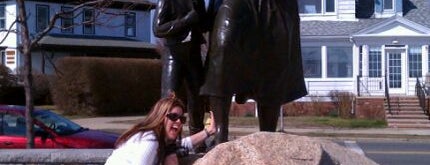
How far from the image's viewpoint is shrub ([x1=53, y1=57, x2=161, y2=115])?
37.2 m

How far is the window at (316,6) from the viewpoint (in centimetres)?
4138

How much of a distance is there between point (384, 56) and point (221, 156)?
3456cm

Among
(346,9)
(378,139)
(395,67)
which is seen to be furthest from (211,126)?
(346,9)

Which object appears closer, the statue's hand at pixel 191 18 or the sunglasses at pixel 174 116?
the sunglasses at pixel 174 116

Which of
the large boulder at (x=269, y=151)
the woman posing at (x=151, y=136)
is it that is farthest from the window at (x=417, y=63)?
the woman posing at (x=151, y=136)

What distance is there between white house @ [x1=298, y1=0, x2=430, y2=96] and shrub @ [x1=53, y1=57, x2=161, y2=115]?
759 centimetres

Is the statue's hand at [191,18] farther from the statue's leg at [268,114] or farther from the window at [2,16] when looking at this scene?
the window at [2,16]

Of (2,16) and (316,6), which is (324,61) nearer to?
(316,6)

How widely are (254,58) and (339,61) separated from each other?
3356 centimetres

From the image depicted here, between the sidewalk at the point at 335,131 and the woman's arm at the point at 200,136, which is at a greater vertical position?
the woman's arm at the point at 200,136

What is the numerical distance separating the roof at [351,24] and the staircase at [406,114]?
540 centimetres

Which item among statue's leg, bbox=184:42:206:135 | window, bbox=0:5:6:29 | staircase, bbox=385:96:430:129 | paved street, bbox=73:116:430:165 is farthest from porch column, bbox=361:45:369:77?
A: statue's leg, bbox=184:42:206:135

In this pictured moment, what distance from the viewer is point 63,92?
3753 cm

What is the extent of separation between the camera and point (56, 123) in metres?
15.3
